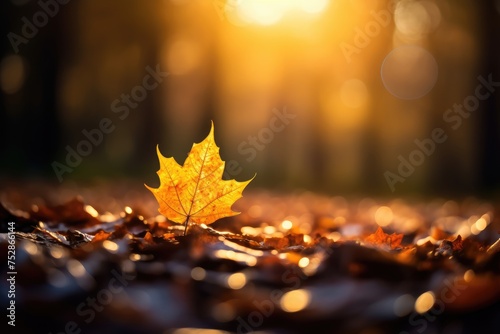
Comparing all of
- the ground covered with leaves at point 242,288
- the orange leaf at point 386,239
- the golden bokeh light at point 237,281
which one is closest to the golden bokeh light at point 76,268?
the ground covered with leaves at point 242,288

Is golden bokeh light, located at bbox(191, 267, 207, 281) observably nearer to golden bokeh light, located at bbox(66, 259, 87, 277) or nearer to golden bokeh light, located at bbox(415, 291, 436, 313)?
golden bokeh light, located at bbox(66, 259, 87, 277)

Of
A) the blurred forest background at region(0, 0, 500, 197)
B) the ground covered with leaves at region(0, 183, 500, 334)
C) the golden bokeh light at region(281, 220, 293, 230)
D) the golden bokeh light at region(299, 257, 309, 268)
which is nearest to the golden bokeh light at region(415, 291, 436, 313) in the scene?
the ground covered with leaves at region(0, 183, 500, 334)

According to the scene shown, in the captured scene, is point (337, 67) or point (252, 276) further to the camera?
point (337, 67)

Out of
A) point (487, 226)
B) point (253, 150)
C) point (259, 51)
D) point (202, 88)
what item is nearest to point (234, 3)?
point (202, 88)

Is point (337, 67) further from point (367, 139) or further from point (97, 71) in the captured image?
point (97, 71)

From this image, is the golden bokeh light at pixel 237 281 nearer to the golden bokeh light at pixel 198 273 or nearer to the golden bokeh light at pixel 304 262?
the golden bokeh light at pixel 198 273

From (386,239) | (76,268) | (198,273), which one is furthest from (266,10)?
(76,268)
